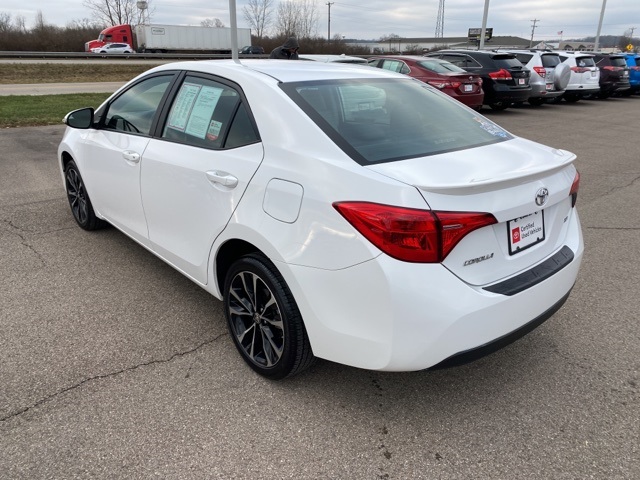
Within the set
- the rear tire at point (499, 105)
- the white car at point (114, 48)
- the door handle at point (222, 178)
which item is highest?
the white car at point (114, 48)

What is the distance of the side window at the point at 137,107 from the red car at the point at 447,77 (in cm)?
912

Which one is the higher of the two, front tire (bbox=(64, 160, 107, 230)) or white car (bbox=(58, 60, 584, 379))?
white car (bbox=(58, 60, 584, 379))

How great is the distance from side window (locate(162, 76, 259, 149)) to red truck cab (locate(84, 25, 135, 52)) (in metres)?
50.3

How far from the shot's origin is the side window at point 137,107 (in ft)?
11.5

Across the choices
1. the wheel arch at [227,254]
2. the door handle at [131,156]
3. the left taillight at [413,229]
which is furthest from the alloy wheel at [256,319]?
the door handle at [131,156]

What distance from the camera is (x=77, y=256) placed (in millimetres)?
4297

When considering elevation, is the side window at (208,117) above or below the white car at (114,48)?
below

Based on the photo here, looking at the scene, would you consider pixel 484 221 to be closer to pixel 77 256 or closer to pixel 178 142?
pixel 178 142

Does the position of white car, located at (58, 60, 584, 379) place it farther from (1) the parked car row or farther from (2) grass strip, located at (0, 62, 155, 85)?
(2) grass strip, located at (0, 62, 155, 85)

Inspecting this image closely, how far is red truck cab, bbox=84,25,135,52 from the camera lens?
153 ft

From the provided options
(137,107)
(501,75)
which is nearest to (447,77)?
(501,75)

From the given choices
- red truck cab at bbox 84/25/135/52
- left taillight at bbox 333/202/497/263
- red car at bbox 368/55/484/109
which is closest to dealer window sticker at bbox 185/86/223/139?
left taillight at bbox 333/202/497/263

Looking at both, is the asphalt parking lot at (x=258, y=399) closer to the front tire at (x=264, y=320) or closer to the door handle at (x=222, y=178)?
the front tire at (x=264, y=320)

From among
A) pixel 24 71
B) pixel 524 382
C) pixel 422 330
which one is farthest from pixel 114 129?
pixel 24 71
